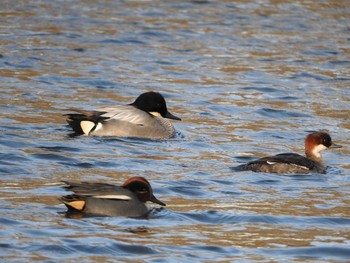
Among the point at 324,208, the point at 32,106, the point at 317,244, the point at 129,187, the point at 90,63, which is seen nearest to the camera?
the point at 317,244

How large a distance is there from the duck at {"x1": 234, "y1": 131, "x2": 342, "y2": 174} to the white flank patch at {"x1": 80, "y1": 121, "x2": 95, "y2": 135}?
262cm

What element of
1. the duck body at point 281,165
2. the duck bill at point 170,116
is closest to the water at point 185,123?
the duck body at point 281,165

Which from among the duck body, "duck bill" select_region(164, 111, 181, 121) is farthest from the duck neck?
"duck bill" select_region(164, 111, 181, 121)

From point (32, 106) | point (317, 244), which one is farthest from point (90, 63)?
point (317, 244)

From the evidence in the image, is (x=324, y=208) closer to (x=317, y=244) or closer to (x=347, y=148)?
(x=317, y=244)

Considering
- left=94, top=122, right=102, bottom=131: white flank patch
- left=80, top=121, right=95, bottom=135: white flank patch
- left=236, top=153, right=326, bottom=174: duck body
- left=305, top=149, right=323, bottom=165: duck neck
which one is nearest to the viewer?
left=236, top=153, right=326, bottom=174: duck body

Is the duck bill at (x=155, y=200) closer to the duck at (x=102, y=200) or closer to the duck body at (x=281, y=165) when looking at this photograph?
the duck at (x=102, y=200)

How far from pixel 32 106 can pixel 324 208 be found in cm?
605

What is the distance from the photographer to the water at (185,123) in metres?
9.32

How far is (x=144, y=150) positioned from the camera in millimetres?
13883

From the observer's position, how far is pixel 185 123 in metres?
16.0

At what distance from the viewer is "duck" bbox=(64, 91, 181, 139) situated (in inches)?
569

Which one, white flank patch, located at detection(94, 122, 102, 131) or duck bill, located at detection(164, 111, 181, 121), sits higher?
duck bill, located at detection(164, 111, 181, 121)

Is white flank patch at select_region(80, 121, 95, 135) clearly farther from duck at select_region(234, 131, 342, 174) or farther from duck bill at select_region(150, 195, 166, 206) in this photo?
duck bill at select_region(150, 195, 166, 206)
